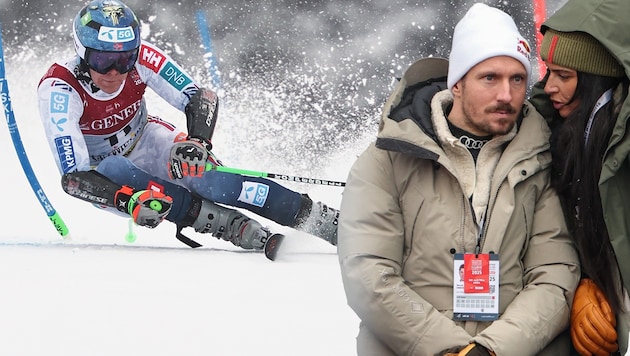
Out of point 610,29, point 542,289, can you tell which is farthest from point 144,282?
point 610,29

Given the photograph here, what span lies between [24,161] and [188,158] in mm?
773

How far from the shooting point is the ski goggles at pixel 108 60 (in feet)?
13.8

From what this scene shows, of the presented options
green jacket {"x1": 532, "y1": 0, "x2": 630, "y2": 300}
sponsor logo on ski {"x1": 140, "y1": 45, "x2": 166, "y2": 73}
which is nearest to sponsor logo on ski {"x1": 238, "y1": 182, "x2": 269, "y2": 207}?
sponsor logo on ski {"x1": 140, "y1": 45, "x2": 166, "y2": 73}

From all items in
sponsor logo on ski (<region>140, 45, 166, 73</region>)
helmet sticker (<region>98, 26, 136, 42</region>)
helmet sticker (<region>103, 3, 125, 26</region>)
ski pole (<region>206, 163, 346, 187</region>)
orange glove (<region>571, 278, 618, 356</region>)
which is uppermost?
helmet sticker (<region>103, 3, 125, 26</region>)

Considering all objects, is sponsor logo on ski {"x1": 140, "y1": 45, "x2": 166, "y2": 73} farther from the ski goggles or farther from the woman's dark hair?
the woman's dark hair

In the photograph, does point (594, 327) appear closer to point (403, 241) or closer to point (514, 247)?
point (514, 247)

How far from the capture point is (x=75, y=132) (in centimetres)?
420

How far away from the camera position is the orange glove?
192 cm

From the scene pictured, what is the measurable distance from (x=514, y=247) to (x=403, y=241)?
0.22 meters

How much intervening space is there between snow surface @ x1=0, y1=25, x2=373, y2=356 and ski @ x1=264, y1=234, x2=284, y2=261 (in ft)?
0.14

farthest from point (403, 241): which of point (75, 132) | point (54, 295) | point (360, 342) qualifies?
point (75, 132)

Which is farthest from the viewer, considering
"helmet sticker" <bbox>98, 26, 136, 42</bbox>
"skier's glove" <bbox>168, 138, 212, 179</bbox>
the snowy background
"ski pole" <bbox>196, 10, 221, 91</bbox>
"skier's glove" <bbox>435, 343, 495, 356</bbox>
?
"ski pole" <bbox>196, 10, 221, 91</bbox>

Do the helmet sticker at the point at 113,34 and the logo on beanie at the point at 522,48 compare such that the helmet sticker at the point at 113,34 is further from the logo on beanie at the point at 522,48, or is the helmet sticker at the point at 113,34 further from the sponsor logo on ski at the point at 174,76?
the logo on beanie at the point at 522,48

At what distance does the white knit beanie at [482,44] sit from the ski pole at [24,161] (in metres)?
2.83
